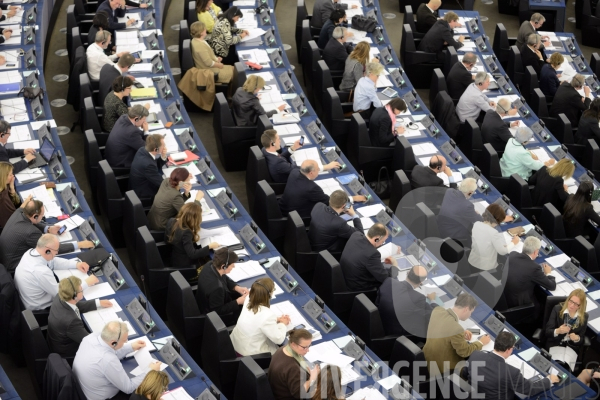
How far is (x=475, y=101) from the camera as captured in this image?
12055 mm

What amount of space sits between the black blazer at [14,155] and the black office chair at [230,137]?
2585 millimetres

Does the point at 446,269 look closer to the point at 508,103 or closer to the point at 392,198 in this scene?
the point at 392,198

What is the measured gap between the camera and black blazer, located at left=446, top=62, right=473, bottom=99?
1274 cm

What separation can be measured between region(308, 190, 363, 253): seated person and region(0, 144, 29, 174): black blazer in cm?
323

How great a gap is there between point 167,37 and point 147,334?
8270 millimetres

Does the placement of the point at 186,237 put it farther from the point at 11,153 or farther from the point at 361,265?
the point at 11,153

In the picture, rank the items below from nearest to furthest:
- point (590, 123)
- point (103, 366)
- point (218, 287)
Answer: point (103, 366), point (218, 287), point (590, 123)

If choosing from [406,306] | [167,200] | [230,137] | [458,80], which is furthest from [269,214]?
[458,80]

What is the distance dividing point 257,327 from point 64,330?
5.43 ft

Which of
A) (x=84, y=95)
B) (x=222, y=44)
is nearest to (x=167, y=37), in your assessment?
(x=222, y=44)

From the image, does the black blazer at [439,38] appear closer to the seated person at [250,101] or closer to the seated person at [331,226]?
the seated person at [250,101]

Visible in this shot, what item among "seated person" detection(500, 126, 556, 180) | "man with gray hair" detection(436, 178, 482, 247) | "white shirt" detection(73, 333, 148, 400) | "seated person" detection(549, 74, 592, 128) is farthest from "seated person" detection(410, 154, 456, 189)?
"white shirt" detection(73, 333, 148, 400)

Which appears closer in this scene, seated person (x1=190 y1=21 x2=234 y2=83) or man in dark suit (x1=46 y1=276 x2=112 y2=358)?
man in dark suit (x1=46 y1=276 x2=112 y2=358)

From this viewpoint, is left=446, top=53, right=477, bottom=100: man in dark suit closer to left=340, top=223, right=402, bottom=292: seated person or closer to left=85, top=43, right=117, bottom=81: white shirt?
left=340, top=223, right=402, bottom=292: seated person
